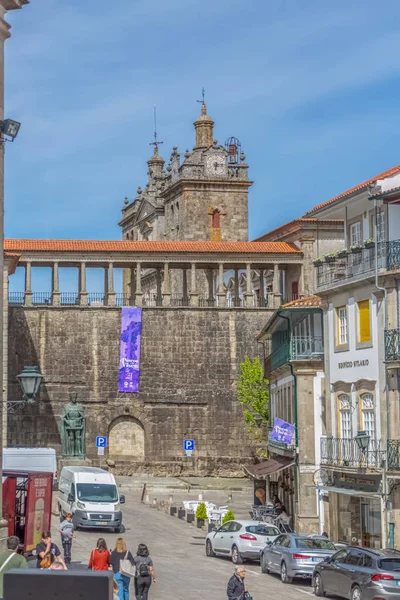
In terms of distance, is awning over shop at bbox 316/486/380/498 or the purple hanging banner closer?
awning over shop at bbox 316/486/380/498

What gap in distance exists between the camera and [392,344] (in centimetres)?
3791

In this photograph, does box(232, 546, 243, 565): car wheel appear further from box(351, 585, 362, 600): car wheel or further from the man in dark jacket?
the man in dark jacket

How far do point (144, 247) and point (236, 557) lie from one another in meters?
40.5

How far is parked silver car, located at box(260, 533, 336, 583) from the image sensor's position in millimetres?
31016

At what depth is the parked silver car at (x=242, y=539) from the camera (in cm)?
3497

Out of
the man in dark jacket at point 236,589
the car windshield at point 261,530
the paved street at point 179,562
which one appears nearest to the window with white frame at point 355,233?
the paved street at point 179,562

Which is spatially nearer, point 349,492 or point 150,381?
point 349,492

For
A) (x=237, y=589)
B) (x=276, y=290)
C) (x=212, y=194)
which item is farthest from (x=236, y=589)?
(x=212, y=194)

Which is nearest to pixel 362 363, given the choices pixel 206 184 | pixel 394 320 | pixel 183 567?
pixel 394 320

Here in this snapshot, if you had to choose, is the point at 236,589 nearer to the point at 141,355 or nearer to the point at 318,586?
the point at 318,586

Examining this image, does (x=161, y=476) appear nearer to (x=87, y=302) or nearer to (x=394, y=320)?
(x=87, y=302)

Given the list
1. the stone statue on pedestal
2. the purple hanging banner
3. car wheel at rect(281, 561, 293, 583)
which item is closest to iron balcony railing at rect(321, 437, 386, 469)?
car wheel at rect(281, 561, 293, 583)

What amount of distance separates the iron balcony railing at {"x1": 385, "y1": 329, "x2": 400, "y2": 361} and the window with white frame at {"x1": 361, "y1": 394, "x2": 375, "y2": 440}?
1981mm

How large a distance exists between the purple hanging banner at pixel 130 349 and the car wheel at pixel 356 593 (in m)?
46.3
